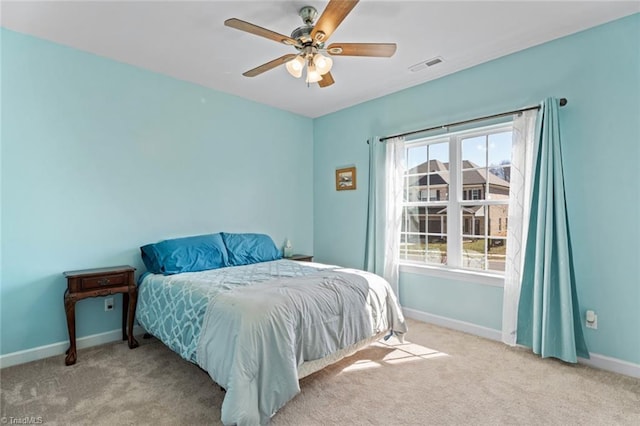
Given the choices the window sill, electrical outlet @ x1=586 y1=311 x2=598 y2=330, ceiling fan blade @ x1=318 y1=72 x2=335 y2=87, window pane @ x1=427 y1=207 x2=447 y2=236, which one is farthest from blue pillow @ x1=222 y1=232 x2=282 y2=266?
electrical outlet @ x1=586 y1=311 x2=598 y2=330

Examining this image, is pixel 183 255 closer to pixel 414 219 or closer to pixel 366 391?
pixel 366 391

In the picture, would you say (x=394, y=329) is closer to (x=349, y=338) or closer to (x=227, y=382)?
(x=349, y=338)

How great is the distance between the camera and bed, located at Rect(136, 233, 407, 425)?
71.7 inches

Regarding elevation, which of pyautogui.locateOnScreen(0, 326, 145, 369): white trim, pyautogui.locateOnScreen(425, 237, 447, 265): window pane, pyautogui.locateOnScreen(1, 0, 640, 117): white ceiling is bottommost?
pyautogui.locateOnScreen(0, 326, 145, 369): white trim

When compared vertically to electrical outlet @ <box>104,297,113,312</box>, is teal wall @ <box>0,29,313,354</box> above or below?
above

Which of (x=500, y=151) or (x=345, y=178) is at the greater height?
(x=500, y=151)

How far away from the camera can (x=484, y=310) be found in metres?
3.21

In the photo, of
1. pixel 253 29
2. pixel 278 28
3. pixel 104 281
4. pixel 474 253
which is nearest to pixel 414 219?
pixel 474 253

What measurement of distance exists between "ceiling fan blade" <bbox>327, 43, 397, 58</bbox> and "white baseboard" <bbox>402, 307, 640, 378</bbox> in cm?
269

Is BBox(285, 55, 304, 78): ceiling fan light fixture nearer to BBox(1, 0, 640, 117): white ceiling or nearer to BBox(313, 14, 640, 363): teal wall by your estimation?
BBox(1, 0, 640, 117): white ceiling

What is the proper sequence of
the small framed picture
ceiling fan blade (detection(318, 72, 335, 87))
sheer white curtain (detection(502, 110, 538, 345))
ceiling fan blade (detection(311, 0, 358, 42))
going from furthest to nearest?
the small framed picture → sheer white curtain (detection(502, 110, 538, 345)) → ceiling fan blade (detection(318, 72, 335, 87)) → ceiling fan blade (detection(311, 0, 358, 42))

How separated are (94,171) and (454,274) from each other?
3.68 meters

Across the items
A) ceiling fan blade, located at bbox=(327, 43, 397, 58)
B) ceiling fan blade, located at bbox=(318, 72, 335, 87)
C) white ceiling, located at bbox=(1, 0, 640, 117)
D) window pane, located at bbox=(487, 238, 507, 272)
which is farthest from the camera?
window pane, located at bbox=(487, 238, 507, 272)

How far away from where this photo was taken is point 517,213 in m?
2.90
